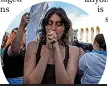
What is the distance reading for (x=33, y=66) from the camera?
1.90 m

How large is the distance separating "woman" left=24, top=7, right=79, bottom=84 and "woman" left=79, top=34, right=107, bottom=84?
56 mm

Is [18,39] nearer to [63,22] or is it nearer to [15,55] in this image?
[15,55]

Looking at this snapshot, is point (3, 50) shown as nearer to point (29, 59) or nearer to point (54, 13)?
point (29, 59)

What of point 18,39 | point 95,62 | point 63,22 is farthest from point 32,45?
point 95,62

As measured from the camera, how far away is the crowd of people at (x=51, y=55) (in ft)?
6.27

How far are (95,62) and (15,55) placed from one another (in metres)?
0.47

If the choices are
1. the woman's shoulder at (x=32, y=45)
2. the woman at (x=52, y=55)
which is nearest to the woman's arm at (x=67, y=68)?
the woman at (x=52, y=55)

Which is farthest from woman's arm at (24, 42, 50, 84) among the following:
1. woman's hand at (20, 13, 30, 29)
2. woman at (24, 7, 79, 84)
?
woman's hand at (20, 13, 30, 29)

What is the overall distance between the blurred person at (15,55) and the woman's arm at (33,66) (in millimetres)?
39

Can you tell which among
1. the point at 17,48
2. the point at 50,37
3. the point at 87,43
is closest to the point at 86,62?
the point at 87,43

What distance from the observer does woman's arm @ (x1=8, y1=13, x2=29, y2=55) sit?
1.95m

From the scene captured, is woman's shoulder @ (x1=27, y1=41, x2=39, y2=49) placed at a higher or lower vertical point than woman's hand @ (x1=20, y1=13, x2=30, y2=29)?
lower

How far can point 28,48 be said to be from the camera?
1944 mm

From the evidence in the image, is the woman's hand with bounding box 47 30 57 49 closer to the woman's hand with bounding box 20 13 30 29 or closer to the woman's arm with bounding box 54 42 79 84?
the woman's arm with bounding box 54 42 79 84
